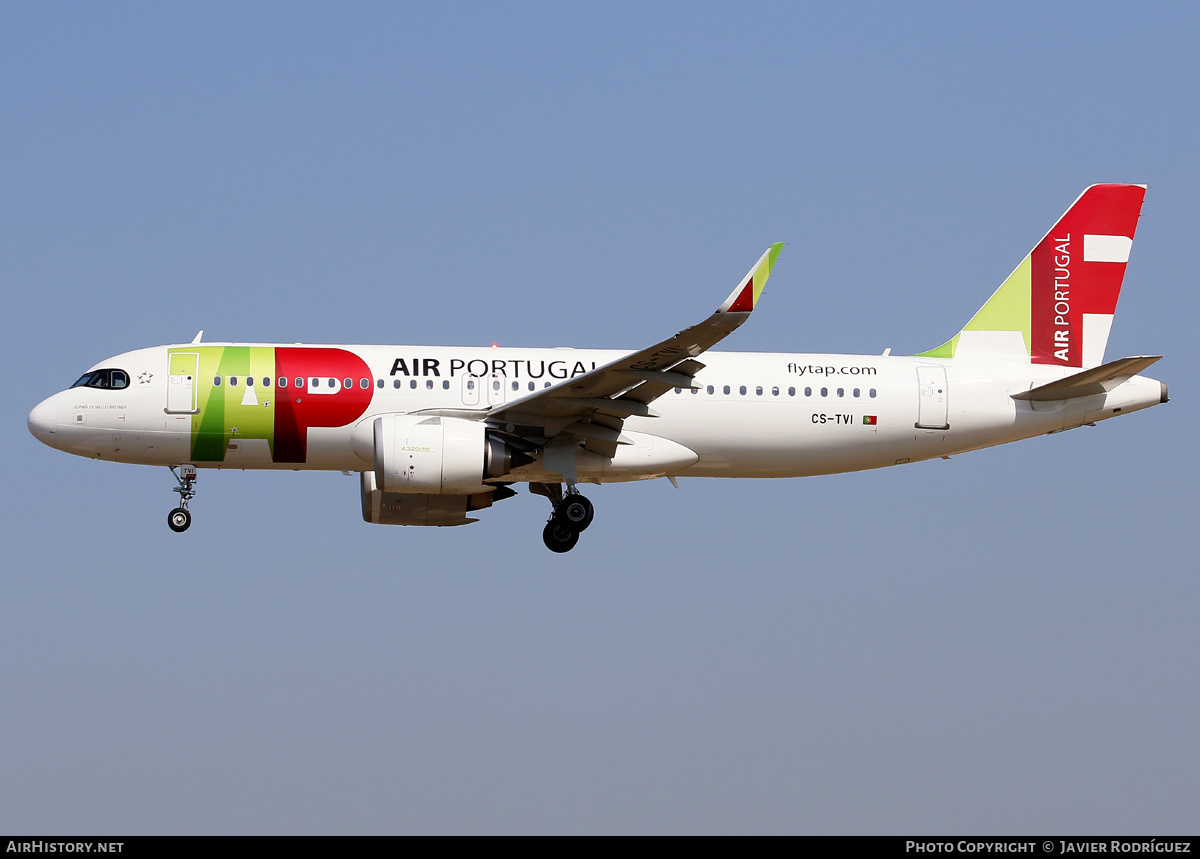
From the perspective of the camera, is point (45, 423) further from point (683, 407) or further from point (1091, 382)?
point (1091, 382)

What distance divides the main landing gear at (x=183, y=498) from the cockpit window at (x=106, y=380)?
1.92m

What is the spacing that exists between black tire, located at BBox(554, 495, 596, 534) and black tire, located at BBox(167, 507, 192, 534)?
731 centimetres

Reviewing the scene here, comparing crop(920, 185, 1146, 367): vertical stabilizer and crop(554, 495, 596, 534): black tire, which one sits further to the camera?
crop(920, 185, 1146, 367): vertical stabilizer

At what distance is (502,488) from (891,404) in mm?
8328

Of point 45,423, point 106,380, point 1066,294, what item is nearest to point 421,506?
point 106,380

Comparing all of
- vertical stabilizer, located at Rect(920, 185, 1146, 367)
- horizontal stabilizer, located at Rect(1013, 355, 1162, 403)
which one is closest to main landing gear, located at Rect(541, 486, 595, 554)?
vertical stabilizer, located at Rect(920, 185, 1146, 367)

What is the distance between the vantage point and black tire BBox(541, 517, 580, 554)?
30812 mm

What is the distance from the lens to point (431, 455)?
2862cm

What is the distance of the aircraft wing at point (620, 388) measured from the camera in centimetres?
2573

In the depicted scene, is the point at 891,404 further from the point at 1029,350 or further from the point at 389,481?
the point at 389,481

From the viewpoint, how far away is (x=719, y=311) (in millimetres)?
25469

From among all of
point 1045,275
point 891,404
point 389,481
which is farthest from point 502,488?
point 1045,275

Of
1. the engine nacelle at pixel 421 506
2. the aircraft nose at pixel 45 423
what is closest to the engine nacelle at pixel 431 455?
the engine nacelle at pixel 421 506

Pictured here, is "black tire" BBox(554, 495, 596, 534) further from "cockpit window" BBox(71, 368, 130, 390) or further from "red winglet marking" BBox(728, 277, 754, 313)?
"cockpit window" BBox(71, 368, 130, 390)
